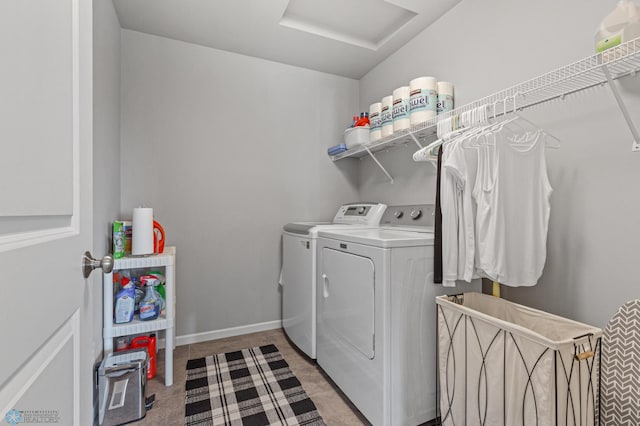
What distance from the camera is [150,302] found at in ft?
5.95

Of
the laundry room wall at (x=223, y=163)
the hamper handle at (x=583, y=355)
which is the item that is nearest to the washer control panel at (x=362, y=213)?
the laundry room wall at (x=223, y=163)

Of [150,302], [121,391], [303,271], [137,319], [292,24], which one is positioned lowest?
[121,391]

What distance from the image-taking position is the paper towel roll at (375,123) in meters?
2.30

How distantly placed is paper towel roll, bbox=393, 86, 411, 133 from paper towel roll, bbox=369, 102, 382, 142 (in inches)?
7.6

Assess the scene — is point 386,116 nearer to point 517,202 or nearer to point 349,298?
point 517,202

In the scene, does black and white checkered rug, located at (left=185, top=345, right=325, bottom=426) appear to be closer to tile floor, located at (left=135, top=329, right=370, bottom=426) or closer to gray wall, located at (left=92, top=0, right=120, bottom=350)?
tile floor, located at (left=135, top=329, right=370, bottom=426)

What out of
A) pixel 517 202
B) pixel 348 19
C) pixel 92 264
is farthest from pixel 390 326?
pixel 348 19

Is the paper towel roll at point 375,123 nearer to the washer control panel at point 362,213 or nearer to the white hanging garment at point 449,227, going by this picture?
the washer control panel at point 362,213

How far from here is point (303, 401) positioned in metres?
1.66

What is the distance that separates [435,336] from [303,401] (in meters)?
0.83

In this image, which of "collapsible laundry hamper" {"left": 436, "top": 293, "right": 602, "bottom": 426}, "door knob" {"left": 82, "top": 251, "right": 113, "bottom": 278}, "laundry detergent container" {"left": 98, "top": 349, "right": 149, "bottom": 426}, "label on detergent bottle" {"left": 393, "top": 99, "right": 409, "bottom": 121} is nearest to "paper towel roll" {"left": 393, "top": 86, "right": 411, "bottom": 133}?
"label on detergent bottle" {"left": 393, "top": 99, "right": 409, "bottom": 121}

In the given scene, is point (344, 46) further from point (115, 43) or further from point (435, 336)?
point (435, 336)

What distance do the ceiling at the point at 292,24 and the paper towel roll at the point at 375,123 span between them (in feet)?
1.88

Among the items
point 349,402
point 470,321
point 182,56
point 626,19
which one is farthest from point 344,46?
point 349,402
